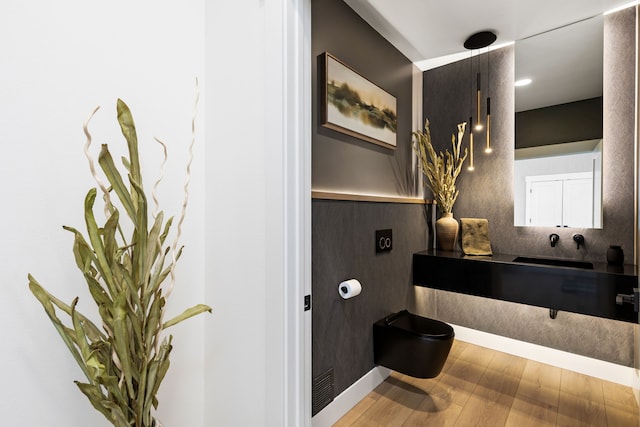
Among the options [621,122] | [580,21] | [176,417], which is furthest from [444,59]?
[176,417]

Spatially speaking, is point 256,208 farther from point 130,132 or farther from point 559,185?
point 559,185

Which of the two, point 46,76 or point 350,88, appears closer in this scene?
point 46,76

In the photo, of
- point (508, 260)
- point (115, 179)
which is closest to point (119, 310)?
point (115, 179)

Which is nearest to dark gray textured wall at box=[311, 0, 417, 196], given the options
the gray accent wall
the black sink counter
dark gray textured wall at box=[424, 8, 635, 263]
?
the gray accent wall

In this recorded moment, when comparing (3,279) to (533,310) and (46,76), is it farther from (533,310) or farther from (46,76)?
(533,310)

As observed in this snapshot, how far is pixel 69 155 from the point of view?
3.32 feet

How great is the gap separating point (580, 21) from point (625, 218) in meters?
1.41

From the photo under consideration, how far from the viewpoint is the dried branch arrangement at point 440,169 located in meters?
2.60

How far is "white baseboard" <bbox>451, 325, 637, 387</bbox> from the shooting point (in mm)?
2090

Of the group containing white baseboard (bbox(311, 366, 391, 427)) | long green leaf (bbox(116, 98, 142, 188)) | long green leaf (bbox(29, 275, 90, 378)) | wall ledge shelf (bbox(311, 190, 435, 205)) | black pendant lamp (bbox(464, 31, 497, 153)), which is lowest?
white baseboard (bbox(311, 366, 391, 427))

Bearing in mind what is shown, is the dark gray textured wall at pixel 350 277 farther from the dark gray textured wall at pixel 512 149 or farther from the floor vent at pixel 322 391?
the dark gray textured wall at pixel 512 149

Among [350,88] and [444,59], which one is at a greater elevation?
[444,59]

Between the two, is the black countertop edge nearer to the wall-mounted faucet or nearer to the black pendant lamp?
the wall-mounted faucet

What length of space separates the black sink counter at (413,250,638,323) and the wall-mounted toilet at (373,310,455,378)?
0.45 m
